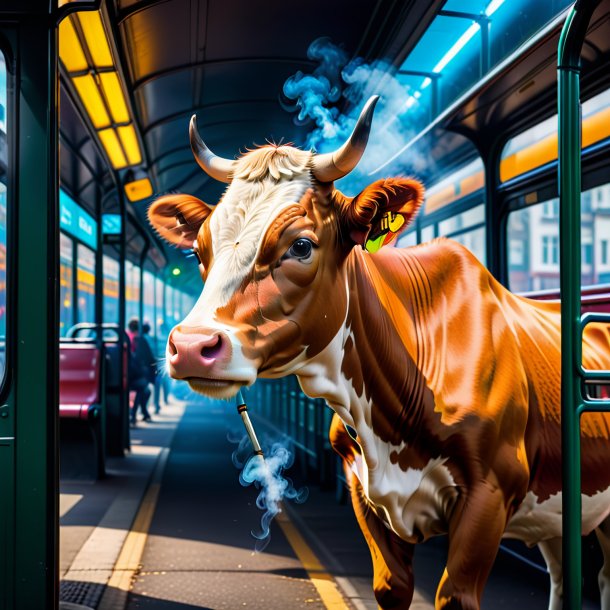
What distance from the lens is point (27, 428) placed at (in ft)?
10.1

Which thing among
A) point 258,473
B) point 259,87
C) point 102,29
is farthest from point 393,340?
point 258,473

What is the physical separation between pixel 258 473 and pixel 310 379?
7.54 m

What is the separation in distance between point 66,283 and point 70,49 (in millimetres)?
4859

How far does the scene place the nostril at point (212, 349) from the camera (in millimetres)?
2496

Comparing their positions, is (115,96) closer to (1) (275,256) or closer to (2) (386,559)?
(1) (275,256)

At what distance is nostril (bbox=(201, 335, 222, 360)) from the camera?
250 cm

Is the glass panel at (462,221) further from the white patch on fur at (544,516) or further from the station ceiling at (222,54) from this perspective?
the white patch on fur at (544,516)

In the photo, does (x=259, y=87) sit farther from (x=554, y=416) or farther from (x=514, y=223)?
(x=554, y=416)

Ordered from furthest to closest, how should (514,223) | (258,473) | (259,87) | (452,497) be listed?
(258,473) < (259,87) < (514,223) < (452,497)

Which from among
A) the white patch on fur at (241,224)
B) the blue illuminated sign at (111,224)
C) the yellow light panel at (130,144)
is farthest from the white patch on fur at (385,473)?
the blue illuminated sign at (111,224)

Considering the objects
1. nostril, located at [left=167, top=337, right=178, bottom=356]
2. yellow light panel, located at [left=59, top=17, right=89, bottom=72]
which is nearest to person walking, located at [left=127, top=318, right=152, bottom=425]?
yellow light panel, located at [left=59, top=17, right=89, bottom=72]

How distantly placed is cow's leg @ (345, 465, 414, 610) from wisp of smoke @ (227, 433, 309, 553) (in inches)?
125

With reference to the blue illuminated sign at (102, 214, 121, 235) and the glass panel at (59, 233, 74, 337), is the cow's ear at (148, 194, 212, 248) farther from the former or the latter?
the blue illuminated sign at (102, 214, 121, 235)

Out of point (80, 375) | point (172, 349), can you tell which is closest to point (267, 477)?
point (80, 375)
